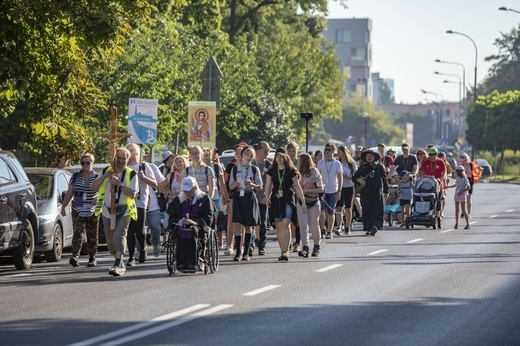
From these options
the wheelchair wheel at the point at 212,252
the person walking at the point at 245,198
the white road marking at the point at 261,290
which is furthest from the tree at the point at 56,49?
the white road marking at the point at 261,290

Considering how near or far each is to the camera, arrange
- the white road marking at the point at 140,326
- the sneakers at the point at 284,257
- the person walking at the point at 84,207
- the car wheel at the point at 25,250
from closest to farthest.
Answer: the white road marking at the point at 140,326, the car wheel at the point at 25,250, the person walking at the point at 84,207, the sneakers at the point at 284,257

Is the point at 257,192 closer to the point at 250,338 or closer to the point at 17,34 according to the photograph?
the point at 17,34

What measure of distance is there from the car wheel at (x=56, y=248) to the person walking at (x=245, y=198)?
277 cm

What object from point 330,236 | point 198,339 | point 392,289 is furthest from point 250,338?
point 330,236

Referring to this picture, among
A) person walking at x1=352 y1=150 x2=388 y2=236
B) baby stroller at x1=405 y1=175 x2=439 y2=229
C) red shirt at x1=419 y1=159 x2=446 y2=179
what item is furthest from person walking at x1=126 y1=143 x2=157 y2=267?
red shirt at x1=419 y1=159 x2=446 y2=179

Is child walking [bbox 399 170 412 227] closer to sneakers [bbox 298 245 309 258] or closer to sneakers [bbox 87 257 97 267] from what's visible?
sneakers [bbox 298 245 309 258]

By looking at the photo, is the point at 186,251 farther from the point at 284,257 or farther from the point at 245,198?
the point at 245,198

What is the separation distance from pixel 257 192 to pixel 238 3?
45.9 metres

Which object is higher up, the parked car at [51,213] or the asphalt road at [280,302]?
the parked car at [51,213]

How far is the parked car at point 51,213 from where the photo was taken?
21.8 metres

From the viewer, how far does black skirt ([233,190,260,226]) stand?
21.5 metres

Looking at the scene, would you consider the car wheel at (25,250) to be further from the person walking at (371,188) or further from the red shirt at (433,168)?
the red shirt at (433,168)

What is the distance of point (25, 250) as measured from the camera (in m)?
20.5

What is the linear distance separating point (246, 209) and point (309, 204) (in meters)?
1.19
